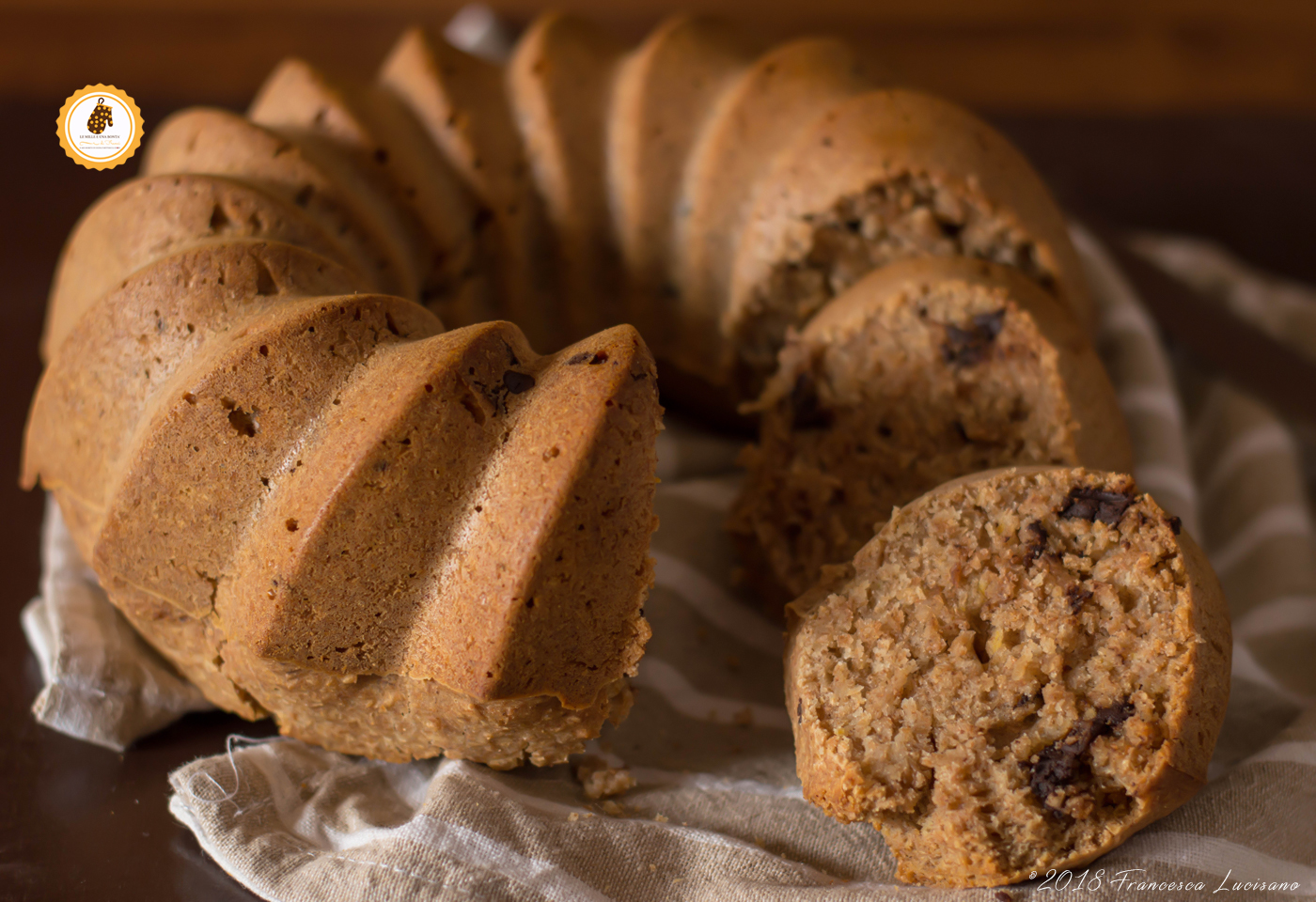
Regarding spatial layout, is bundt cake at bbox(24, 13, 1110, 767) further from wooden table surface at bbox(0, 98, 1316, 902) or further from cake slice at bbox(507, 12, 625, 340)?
wooden table surface at bbox(0, 98, 1316, 902)

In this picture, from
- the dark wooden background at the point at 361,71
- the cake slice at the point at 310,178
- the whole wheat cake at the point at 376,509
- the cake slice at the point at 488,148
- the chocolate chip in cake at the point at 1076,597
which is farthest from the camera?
the cake slice at the point at 488,148

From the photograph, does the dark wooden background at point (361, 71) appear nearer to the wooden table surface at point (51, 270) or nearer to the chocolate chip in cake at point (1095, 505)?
the wooden table surface at point (51, 270)

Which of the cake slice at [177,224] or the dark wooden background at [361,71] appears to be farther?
the cake slice at [177,224]

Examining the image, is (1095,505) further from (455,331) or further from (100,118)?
(100,118)

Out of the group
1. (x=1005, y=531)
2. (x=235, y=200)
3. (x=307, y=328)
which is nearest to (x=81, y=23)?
(x=235, y=200)

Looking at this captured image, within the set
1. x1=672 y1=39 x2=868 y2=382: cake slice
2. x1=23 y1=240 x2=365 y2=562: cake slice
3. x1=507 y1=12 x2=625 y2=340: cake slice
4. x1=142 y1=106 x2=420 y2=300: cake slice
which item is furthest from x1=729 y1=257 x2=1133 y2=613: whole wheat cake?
x1=23 y1=240 x2=365 y2=562: cake slice

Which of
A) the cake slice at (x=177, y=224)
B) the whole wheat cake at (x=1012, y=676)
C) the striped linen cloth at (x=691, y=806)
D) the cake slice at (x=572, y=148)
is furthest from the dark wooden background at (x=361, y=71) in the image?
the whole wheat cake at (x=1012, y=676)
